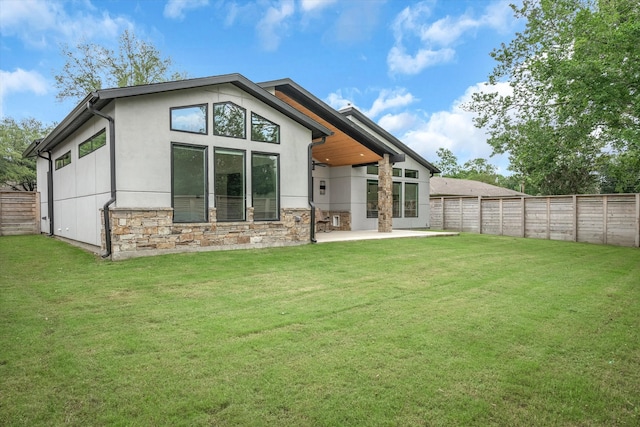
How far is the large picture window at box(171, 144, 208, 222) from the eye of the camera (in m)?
8.23

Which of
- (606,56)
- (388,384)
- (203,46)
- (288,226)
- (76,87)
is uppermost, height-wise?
(203,46)

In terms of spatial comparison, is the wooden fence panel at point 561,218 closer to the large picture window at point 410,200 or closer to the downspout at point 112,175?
the large picture window at point 410,200

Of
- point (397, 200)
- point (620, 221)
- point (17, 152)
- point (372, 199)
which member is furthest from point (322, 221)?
point (17, 152)

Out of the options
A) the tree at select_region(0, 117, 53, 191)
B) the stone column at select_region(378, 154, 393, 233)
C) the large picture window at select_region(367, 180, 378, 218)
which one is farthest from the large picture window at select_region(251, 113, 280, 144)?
the tree at select_region(0, 117, 53, 191)

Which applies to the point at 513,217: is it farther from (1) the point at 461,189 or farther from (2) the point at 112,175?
(2) the point at 112,175

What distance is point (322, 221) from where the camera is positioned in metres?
14.0

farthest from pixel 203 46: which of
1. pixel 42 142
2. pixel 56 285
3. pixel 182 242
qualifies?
pixel 56 285

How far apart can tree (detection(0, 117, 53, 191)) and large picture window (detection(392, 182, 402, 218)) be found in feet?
65.8

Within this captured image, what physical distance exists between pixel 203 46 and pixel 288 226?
14734mm

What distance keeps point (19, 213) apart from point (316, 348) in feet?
48.8

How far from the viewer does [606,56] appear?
9.03 meters

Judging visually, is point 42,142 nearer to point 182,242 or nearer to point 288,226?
point 182,242

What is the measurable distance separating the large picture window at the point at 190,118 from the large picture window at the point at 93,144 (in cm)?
154

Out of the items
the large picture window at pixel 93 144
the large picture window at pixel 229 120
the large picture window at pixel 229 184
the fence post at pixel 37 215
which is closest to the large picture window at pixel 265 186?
the large picture window at pixel 229 184
